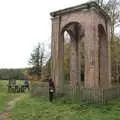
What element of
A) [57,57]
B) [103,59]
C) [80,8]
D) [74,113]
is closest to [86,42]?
[80,8]

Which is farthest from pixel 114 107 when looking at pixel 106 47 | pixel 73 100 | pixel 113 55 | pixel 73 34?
pixel 113 55

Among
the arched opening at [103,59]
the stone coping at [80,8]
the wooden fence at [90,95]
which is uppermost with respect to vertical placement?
the stone coping at [80,8]

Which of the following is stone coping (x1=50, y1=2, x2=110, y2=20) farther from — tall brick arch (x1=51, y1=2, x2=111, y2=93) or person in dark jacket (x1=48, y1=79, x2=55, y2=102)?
person in dark jacket (x1=48, y1=79, x2=55, y2=102)

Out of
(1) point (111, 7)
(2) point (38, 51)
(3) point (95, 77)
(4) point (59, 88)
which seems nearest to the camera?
(3) point (95, 77)

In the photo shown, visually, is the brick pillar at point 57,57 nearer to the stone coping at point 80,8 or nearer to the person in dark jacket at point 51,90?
the stone coping at point 80,8

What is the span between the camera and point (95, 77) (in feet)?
67.1

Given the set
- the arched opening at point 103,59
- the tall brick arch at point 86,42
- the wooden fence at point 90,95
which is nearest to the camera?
the wooden fence at point 90,95

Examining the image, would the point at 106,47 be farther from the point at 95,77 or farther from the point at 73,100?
the point at 73,100

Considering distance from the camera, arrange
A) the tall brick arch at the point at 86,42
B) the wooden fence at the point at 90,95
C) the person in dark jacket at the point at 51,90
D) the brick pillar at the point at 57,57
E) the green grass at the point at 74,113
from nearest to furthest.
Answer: the green grass at the point at 74,113 → the wooden fence at the point at 90,95 → the person in dark jacket at the point at 51,90 → the tall brick arch at the point at 86,42 → the brick pillar at the point at 57,57

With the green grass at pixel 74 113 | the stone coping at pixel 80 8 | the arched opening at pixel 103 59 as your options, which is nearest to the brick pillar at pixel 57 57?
the stone coping at pixel 80 8

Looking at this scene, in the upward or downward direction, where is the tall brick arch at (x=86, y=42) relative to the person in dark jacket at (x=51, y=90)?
upward

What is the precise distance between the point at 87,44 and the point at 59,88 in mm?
4269

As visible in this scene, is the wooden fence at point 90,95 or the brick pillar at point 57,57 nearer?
the wooden fence at point 90,95

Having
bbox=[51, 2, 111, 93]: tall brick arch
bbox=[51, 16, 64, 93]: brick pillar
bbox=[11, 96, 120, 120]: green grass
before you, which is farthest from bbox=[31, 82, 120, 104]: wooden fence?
bbox=[51, 16, 64, 93]: brick pillar
